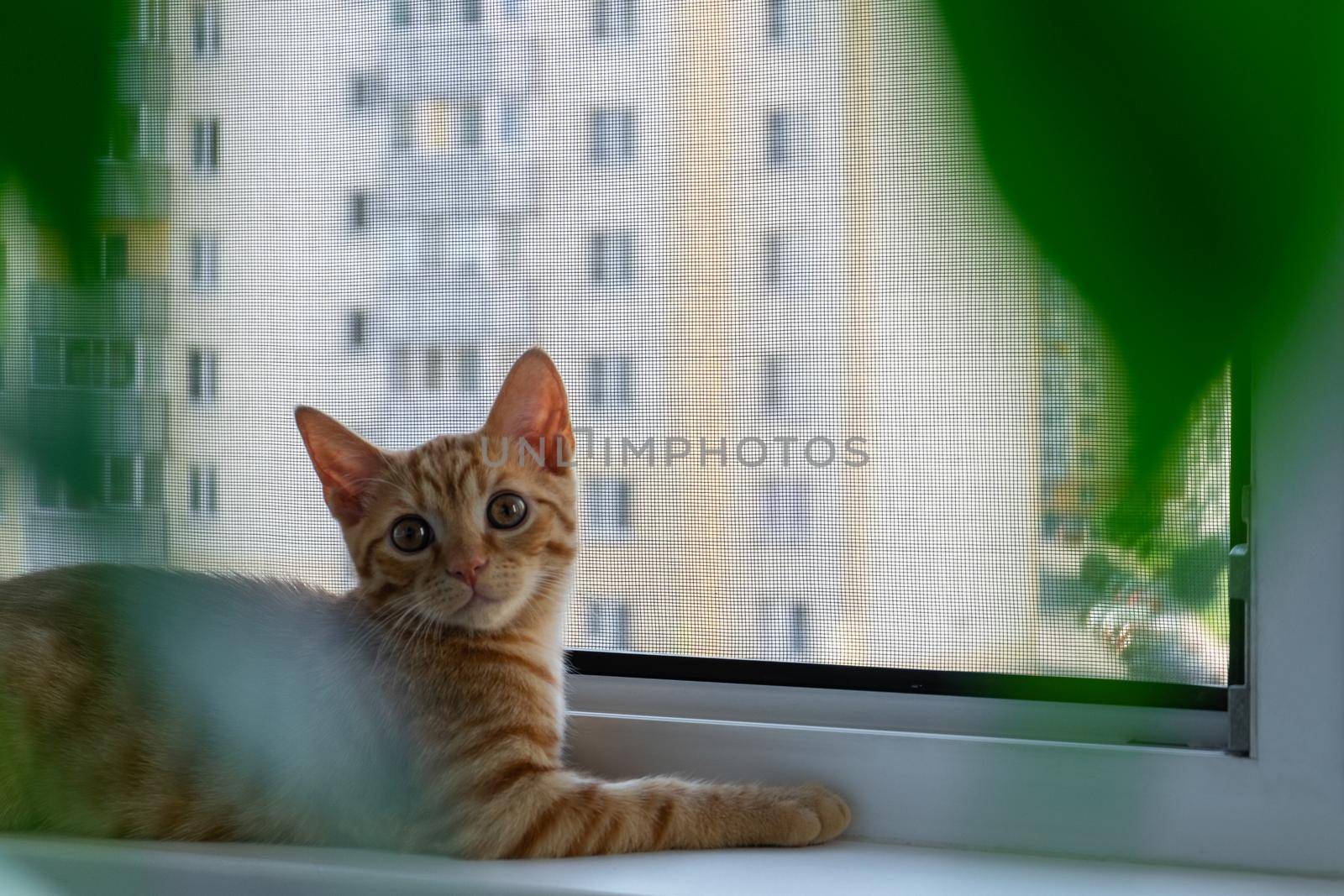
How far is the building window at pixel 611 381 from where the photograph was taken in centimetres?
109

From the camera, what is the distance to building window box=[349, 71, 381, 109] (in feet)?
3.67

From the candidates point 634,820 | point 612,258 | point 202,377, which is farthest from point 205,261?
point 634,820

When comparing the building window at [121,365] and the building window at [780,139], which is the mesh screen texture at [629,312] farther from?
the building window at [121,365]

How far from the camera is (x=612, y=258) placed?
108cm

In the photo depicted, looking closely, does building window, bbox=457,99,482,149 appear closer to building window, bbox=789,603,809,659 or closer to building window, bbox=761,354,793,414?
building window, bbox=761,354,793,414

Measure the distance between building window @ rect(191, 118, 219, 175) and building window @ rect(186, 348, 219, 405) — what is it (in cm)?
17

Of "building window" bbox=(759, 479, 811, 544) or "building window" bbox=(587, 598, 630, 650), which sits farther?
"building window" bbox=(587, 598, 630, 650)

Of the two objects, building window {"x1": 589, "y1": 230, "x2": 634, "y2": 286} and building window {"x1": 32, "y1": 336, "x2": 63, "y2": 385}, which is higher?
building window {"x1": 589, "y1": 230, "x2": 634, "y2": 286}

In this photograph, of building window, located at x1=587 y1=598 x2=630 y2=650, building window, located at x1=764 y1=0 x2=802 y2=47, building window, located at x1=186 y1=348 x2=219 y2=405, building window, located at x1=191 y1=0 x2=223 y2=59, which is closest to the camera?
building window, located at x1=191 y1=0 x2=223 y2=59

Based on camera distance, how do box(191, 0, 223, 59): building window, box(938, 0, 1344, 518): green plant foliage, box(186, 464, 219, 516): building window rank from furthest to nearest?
box(186, 464, 219, 516): building window → box(191, 0, 223, 59): building window → box(938, 0, 1344, 518): green plant foliage

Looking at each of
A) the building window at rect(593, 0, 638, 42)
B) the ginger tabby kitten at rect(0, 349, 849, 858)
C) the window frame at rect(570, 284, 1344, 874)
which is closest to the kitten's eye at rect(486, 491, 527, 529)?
the ginger tabby kitten at rect(0, 349, 849, 858)

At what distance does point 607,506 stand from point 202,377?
41 cm

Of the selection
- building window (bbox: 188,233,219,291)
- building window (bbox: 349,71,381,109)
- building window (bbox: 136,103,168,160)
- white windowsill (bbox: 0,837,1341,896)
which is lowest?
white windowsill (bbox: 0,837,1341,896)

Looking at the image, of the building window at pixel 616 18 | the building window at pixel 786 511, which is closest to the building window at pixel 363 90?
the building window at pixel 616 18
